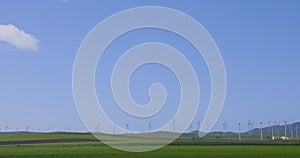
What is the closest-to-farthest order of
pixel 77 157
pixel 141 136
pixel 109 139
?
1. pixel 77 157
2. pixel 109 139
3. pixel 141 136

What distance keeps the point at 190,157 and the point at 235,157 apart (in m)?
4.41

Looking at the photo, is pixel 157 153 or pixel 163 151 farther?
pixel 163 151

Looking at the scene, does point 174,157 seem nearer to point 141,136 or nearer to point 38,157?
point 38,157

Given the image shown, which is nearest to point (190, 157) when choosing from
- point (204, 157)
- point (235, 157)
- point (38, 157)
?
point (204, 157)

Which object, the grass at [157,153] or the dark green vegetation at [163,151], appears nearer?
the grass at [157,153]

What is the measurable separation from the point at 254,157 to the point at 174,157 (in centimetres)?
811

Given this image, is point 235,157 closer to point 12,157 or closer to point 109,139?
point 12,157

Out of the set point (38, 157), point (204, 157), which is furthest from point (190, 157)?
point (38, 157)

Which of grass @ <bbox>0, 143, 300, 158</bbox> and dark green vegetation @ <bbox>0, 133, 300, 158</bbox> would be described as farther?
dark green vegetation @ <bbox>0, 133, 300, 158</bbox>

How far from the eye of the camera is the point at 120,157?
4919 centimetres

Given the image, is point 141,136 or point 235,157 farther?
point 141,136

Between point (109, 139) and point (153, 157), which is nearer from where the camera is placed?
point (153, 157)

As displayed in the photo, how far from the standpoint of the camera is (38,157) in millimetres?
49844

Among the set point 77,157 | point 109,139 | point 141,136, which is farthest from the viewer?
point 141,136
